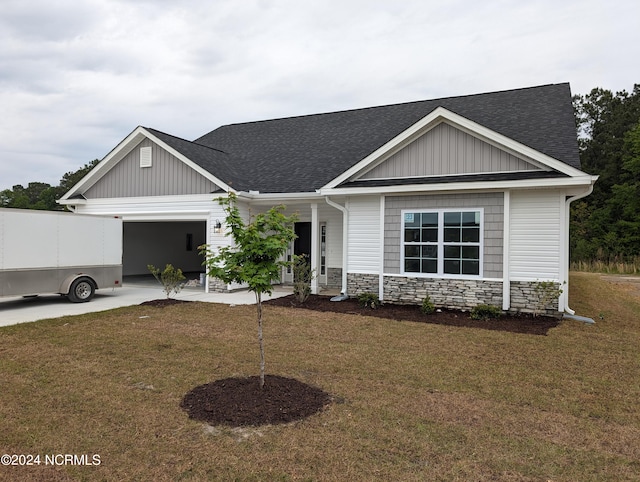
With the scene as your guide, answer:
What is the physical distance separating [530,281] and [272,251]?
23.3 ft

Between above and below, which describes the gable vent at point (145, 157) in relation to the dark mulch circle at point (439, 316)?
above

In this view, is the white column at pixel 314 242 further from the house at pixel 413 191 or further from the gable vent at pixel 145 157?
the gable vent at pixel 145 157

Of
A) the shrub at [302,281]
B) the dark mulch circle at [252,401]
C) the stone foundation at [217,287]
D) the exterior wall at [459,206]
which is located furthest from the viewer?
the stone foundation at [217,287]

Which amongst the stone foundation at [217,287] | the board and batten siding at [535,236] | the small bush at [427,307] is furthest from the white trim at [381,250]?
the stone foundation at [217,287]

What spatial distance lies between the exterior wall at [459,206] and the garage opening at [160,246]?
32.7ft

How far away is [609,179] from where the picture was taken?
119 ft

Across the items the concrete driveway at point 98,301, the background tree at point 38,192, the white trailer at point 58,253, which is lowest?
the concrete driveway at point 98,301

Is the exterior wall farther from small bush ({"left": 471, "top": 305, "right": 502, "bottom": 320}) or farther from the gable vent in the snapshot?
the gable vent

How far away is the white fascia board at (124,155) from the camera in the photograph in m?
12.9

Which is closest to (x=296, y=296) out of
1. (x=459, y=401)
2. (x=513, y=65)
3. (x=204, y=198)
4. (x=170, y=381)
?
(x=204, y=198)

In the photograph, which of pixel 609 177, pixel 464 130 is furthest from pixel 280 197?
pixel 609 177

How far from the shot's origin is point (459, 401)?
4.64 metres

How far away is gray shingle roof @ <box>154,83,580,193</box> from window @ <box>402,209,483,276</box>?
2.53m

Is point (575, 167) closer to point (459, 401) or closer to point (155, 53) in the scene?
point (459, 401)
